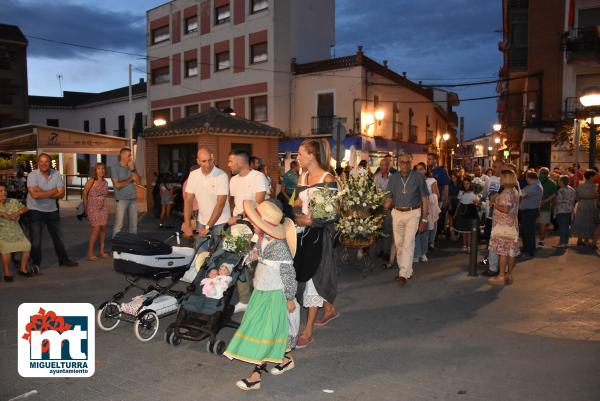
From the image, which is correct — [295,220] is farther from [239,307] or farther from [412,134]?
[412,134]

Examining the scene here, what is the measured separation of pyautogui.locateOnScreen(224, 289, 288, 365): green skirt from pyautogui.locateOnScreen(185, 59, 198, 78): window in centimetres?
3098

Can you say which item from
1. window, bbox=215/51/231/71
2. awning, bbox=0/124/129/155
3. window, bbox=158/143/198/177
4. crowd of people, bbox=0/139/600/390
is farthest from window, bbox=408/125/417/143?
awning, bbox=0/124/129/155

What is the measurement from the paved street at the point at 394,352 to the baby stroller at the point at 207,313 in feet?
0.55

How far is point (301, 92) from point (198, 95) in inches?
315

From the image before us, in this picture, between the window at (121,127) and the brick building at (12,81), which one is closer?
the window at (121,127)

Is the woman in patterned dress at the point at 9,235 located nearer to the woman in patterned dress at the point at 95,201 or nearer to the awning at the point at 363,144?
the woman in patterned dress at the point at 95,201

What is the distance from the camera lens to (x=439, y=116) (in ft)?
155

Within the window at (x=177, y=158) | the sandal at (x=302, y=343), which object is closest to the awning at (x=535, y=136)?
the window at (x=177, y=158)

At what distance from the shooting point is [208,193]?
6.82 metres

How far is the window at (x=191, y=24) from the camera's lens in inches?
1308

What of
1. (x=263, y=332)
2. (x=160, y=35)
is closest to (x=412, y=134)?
(x=160, y=35)

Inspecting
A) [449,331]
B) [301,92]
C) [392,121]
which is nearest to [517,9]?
[392,121]

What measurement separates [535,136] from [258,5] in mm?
16722

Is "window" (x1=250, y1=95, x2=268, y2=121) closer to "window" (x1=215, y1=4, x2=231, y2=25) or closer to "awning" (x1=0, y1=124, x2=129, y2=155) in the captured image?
"window" (x1=215, y1=4, x2=231, y2=25)
